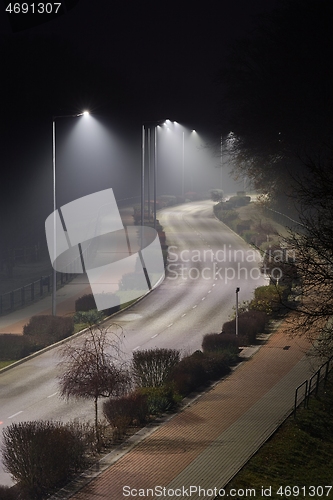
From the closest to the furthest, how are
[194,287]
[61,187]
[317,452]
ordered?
[317,452], [194,287], [61,187]

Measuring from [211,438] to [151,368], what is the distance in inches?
168

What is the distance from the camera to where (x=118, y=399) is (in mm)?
16047

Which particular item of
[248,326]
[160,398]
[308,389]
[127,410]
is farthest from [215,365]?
[127,410]

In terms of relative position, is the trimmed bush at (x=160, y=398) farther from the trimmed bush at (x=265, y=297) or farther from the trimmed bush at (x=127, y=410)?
the trimmed bush at (x=265, y=297)

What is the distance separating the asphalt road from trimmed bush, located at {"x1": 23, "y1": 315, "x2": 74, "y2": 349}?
105cm

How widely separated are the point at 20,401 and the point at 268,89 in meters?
18.6

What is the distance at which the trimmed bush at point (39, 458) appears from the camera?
12039mm

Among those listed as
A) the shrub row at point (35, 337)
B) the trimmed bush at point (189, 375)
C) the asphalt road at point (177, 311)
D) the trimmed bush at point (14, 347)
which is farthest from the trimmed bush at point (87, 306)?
the trimmed bush at point (189, 375)

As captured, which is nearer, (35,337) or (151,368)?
(151,368)

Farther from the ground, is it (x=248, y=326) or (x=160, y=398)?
(x=248, y=326)

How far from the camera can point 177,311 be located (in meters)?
30.1

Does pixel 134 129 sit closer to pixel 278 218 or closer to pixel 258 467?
pixel 278 218

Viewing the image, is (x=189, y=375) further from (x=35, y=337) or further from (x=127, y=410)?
(x=35, y=337)

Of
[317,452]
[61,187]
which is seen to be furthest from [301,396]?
[61,187]
